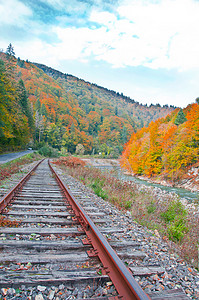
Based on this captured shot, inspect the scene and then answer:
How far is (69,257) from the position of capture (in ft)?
8.36

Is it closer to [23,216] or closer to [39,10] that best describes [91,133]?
[39,10]

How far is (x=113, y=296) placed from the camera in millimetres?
1835

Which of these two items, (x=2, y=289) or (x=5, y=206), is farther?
(x=5, y=206)

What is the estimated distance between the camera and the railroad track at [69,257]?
1.97 m

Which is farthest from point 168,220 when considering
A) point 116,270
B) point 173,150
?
point 173,150

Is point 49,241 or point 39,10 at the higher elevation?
point 39,10

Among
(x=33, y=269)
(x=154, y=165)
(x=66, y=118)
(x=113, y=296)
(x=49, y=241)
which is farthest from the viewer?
(x=66, y=118)

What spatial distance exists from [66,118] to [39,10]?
9132 cm

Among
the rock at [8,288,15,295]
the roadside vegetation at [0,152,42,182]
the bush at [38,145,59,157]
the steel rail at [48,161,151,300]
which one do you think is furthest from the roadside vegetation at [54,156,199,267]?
the bush at [38,145,59,157]

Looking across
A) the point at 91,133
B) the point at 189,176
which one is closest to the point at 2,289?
the point at 189,176

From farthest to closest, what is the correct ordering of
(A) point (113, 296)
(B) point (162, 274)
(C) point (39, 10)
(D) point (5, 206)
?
(C) point (39, 10) < (D) point (5, 206) < (B) point (162, 274) < (A) point (113, 296)

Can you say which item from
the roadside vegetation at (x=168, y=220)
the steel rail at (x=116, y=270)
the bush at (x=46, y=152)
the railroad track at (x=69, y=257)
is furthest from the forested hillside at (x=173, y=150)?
the steel rail at (x=116, y=270)

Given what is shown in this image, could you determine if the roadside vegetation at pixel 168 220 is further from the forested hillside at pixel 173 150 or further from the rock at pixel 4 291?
the forested hillside at pixel 173 150

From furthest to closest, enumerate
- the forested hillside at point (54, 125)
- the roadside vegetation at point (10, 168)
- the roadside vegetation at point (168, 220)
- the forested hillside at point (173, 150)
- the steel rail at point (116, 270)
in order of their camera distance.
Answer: the forested hillside at point (54, 125) < the forested hillside at point (173, 150) < the roadside vegetation at point (10, 168) < the roadside vegetation at point (168, 220) < the steel rail at point (116, 270)
